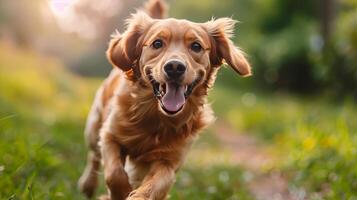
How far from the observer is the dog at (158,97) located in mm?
4383

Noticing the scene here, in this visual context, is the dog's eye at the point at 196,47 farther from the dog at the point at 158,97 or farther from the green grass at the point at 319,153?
the green grass at the point at 319,153

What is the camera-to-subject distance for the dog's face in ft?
14.2

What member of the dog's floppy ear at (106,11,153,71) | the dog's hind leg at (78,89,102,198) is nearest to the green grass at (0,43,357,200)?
the dog's hind leg at (78,89,102,198)

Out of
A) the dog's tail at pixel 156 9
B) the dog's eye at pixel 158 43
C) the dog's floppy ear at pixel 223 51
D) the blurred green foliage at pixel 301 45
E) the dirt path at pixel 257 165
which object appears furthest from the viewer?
the blurred green foliage at pixel 301 45

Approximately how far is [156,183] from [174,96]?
22.0 inches

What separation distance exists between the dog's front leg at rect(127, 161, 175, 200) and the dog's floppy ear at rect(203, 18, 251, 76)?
0.87 meters

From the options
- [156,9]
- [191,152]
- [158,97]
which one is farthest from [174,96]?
[191,152]

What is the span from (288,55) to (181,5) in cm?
1017

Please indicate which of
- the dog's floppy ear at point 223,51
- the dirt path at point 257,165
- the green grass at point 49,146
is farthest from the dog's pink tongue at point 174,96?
the dirt path at point 257,165

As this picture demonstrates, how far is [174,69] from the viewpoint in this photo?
426cm

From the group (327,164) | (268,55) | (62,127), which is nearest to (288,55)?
(268,55)

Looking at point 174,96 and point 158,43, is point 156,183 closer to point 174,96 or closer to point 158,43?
point 174,96

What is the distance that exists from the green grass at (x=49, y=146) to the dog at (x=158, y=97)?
0.49 m

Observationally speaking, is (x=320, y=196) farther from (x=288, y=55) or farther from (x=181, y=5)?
(x=181, y=5)
